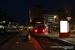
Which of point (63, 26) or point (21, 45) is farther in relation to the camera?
point (63, 26)

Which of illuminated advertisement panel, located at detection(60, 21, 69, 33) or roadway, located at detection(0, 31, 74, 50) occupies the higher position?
illuminated advertisement panel, located at detection(60, 21, 69, 33)

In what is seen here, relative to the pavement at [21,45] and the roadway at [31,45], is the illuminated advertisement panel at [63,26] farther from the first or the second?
the pavement at [21,45]

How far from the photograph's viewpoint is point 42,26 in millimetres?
23156

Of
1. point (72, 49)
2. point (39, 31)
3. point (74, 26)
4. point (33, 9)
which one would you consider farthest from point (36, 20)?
point (33, 9)

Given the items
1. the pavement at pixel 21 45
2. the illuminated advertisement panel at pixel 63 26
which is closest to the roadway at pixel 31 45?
the pavement at pixel 21 45

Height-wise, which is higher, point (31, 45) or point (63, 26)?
point (63, 26)

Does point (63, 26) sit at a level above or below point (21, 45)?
above

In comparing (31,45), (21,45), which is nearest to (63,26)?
(31,45)

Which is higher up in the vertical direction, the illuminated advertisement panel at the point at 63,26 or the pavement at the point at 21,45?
the illuminated advertisement panel at the point at 63,26

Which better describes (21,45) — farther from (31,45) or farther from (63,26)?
(63,26)

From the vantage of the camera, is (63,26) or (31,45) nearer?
(31,45)

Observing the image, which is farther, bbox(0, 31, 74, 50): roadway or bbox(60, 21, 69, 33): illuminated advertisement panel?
bbox(60, 21, 69, 33): illuminated advertisement panel

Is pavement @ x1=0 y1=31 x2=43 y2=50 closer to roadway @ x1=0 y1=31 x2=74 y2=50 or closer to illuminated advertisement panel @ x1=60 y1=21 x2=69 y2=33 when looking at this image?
roadway @ x1=0 y1=31 x2=74 y2=50

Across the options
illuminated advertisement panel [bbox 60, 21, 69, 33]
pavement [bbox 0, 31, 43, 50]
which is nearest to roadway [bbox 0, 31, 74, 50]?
pavement [bbox 0, 31, 43, 50]
